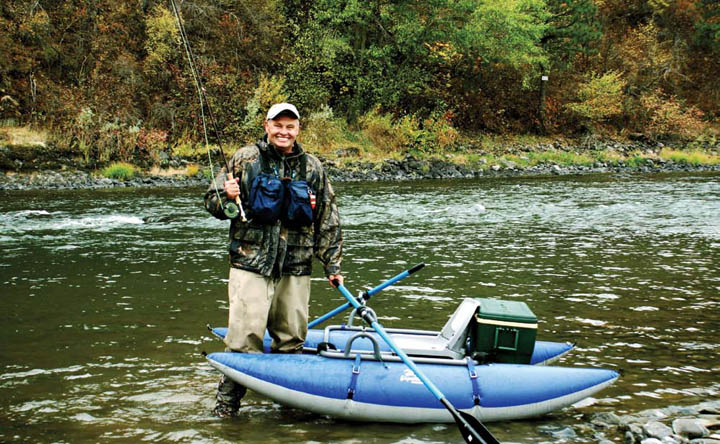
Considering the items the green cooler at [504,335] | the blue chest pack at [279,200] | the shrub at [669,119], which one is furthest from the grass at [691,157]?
the blue chest pack at [279,200]

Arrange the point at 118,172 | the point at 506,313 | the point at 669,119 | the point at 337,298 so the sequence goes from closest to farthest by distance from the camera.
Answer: the point at 506,313 → the point at 337,298 → the point at 118,172 → the point at 669,119

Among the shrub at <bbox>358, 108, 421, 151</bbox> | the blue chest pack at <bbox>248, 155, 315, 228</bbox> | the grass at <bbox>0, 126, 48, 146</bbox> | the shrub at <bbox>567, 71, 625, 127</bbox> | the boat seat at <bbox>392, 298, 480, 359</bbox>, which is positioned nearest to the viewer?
the blue chest pack at <bbox>248, 155, 315, 228</bbox>

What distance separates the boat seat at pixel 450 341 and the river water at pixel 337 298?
1.95ft

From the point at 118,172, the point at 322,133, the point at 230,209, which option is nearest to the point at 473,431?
the point at 230,209

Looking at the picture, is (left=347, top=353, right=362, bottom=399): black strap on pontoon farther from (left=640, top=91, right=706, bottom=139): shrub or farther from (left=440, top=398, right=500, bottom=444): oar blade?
(left=640, top=91, right=706, bottom=139): shrub

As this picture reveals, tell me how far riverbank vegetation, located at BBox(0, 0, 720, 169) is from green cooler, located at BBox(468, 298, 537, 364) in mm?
19805

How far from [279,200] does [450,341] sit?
5.32 ft

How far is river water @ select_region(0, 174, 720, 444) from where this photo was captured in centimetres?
452

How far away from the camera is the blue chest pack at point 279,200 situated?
439cm

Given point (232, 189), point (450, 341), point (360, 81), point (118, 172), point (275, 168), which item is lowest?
point (118, 172)

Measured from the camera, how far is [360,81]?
1145 inches

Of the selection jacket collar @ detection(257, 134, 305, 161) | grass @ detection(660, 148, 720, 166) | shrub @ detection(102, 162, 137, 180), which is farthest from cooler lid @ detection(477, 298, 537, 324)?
grass @ detection(660, 148, 720, 166)

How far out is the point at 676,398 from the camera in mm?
4820

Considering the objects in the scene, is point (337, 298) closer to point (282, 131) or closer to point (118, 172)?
point (282, 131)
